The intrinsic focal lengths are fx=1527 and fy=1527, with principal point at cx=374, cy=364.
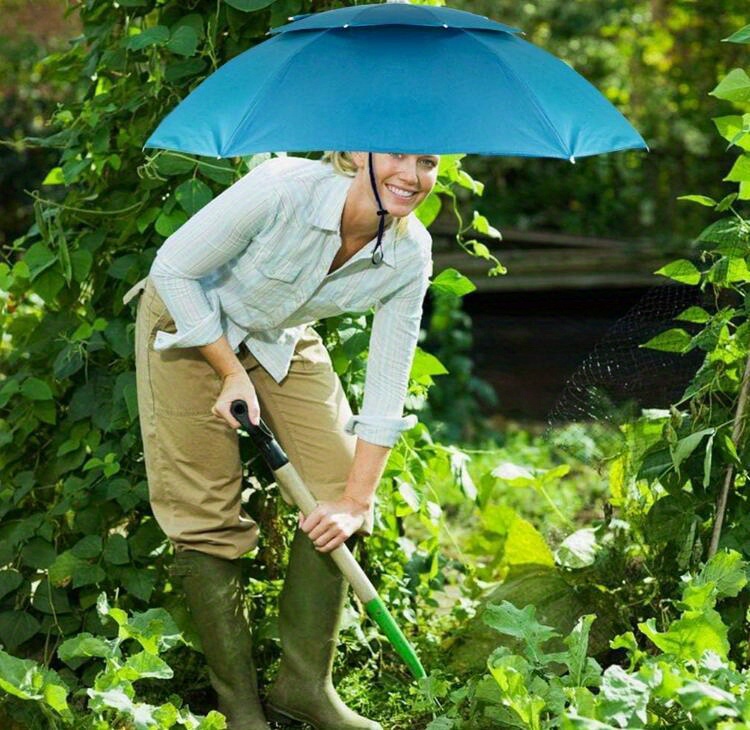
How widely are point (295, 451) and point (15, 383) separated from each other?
31.2 inches

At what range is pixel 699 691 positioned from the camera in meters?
2.27

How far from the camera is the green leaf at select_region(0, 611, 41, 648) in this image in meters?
3.32

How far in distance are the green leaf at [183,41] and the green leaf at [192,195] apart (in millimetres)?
276

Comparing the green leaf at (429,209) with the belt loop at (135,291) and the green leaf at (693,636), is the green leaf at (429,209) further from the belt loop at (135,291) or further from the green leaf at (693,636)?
the green leaf at (693,636)

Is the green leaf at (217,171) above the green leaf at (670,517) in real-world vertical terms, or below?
above

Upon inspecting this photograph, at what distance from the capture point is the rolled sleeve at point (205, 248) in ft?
9.12

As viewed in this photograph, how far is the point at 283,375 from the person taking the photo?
3.08 meters

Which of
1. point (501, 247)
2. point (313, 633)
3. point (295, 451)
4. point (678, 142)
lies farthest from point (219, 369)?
point (678, 142)

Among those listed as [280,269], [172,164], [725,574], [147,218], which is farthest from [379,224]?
[725,574]

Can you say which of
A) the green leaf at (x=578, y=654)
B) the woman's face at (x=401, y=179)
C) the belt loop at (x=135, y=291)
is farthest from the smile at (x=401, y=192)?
the green leaf at (x=578, y=654)

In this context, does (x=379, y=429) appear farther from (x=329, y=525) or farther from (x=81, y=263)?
(x=81, y=263)

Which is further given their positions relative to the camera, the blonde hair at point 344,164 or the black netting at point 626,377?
the black netting at point 626,377

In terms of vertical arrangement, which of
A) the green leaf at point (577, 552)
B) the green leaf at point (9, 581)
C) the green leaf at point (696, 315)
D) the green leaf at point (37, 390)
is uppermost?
the green leaf at point (696, 315)

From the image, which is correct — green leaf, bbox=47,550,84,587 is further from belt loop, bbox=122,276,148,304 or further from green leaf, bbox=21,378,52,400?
belt loop, bbox=122,276,148,304
